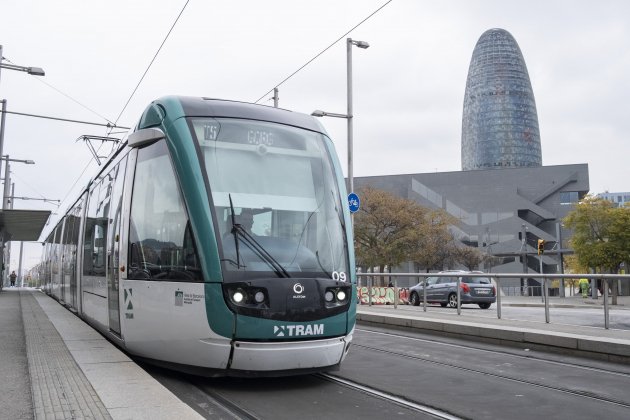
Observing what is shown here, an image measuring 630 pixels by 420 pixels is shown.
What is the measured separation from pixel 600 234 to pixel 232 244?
140 feet

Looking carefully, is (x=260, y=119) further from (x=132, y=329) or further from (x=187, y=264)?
(x=132, y=329)

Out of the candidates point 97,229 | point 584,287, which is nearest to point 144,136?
point 97,229

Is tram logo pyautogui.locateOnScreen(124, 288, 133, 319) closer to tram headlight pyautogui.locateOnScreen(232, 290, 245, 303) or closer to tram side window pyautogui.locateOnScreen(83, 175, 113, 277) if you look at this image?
tram side window pyautogui.locateOnScreen(83, 175, 113, 277)

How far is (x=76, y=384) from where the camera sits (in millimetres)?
5617

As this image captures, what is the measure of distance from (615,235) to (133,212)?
4137cm

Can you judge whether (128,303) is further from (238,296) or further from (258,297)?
(258,297)

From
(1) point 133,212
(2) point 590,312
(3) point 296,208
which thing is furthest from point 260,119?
(2) point 590,312

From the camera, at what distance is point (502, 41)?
156 meters

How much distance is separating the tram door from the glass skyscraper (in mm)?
145697

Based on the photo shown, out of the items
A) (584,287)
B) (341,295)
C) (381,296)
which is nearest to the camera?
(341,295)

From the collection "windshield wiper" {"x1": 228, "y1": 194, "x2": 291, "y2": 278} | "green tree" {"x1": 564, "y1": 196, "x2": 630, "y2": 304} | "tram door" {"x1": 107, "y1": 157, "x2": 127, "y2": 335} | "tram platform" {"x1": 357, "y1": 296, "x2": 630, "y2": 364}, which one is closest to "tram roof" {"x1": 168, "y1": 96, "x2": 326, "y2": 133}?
"windshield wiper" {"x1": 228, "y1": 194, "x2": 291, "y2": 278}

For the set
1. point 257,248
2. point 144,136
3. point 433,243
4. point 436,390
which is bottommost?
point 436,390

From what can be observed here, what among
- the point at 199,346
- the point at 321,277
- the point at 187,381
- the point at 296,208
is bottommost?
the point at 187,381

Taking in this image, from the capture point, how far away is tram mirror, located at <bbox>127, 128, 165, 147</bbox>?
6.97m
